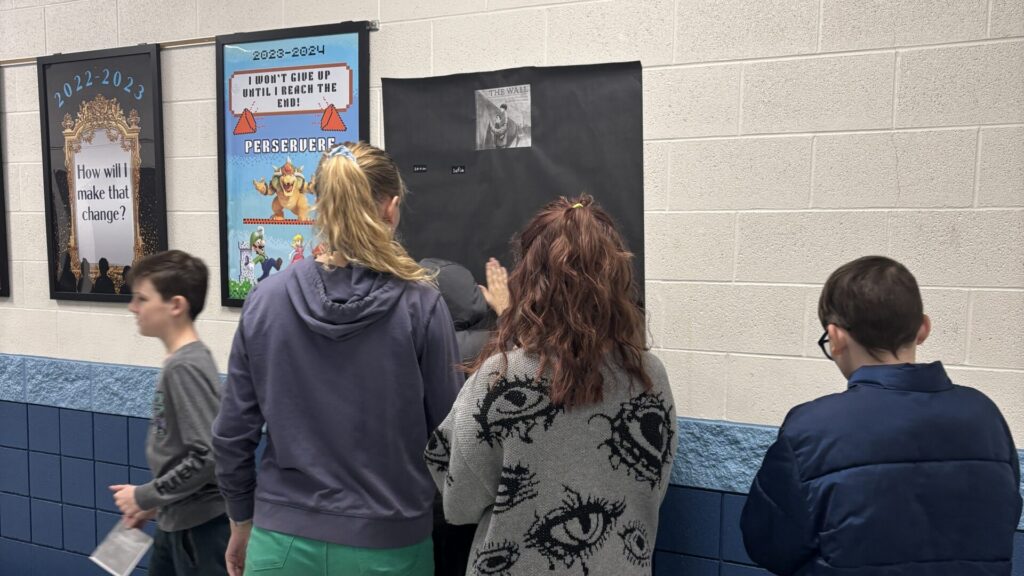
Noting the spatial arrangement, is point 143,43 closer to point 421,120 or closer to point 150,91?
point 150,91

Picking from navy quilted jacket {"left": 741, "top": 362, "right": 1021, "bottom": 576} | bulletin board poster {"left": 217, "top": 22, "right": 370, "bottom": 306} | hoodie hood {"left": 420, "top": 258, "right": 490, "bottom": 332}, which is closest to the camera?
navy quilted jacket {"left": 741, "top": 362, "right": 1021, "bottom": 576}

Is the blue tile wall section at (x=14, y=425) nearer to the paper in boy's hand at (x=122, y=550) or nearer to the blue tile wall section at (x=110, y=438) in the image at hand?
the blue tile wall section at (x=110, y=438)

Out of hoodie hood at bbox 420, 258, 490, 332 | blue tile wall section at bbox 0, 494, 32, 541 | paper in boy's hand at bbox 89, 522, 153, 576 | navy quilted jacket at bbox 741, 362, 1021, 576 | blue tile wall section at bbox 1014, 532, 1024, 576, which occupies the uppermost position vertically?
hoodie hood at bbox 420, 258, 490, 332

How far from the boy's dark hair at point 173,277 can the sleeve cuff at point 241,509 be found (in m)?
0.58

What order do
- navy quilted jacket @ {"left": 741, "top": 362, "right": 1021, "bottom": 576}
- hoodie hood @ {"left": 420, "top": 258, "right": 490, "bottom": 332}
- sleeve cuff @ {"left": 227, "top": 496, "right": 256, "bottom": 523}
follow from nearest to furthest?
navy quilted jacket @ {"left": 741, "top": 362, "right": 1021, "bottom": 576} → sleeve cuff @ {"left": 227, "top": 496, "right": 256, "bottom": 523} → hoodie hood @ {"left": 420, "top": 258, "right": 490, "bottom": 332}

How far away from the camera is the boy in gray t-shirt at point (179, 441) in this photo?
6.40 feet

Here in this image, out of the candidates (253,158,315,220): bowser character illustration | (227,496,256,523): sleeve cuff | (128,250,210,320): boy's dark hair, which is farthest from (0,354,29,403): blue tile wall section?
(227,496,256,523): sleeve cuff

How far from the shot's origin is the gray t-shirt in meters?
1.94

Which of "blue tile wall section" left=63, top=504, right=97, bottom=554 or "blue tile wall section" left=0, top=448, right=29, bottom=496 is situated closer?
"blue tile wall section" left=63, top=504, right=97, bottom=554

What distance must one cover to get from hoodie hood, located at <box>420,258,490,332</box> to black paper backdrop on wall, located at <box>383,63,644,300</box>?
1.47ft

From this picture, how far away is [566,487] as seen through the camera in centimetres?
139

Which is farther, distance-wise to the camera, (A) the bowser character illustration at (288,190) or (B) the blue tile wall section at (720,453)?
(A) the bowser character illustration at (288,190)

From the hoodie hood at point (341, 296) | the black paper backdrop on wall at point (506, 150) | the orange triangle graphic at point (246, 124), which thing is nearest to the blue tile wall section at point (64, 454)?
the orange triangle graphic at point (246, 124)

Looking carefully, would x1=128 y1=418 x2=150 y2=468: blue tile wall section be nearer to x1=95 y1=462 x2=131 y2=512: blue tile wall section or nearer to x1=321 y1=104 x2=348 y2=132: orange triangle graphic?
x1=95 y1=462 x2=131 y2=512: blue tile wall section
